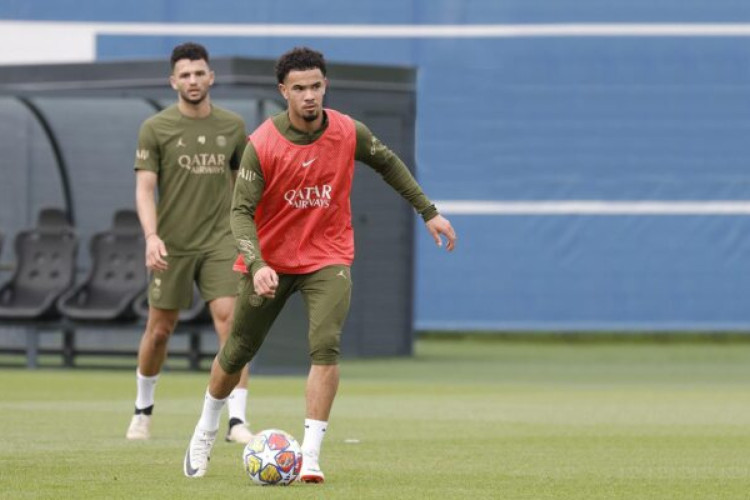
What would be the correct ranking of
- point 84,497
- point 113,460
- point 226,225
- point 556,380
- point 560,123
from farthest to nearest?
point 560,123, point 556,380, point 226,225, point 113,460, point 84,497

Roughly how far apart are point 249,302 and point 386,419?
5.02 metres

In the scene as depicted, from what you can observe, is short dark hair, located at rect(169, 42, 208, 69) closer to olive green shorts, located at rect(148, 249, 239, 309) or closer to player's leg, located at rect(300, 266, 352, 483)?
olive green shorts, located at rect(148, 249, 239, 309)

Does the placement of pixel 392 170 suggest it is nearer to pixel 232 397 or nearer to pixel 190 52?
pixel 190 52

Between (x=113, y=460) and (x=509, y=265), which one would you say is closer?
(x=113, y=460)

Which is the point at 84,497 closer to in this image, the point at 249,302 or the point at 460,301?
the point at 249,302

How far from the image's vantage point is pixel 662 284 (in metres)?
28.5

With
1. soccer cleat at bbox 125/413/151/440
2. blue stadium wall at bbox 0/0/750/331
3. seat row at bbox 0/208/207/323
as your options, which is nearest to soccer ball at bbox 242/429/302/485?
soccer cleat at bbox 125/413/151/440

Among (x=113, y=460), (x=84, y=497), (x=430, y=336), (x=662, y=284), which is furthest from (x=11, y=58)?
(x=84, y=497)

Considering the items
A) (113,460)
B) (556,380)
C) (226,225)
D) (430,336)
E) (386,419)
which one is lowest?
(430,336)

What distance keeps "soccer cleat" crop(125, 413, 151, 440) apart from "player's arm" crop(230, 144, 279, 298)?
3.17 m

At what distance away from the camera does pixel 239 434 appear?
38.6 feet

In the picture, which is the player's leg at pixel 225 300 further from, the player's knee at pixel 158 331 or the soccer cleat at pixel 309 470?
the soccer cleat at pixel 309 470

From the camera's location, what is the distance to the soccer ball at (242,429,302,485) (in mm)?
8914

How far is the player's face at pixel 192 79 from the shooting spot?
11.7 m
